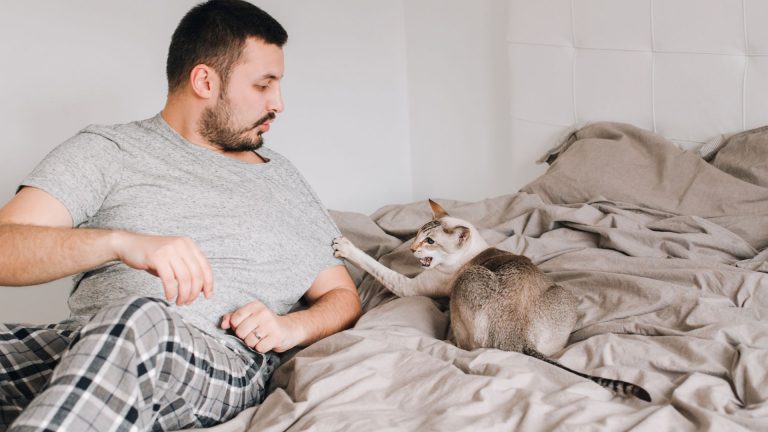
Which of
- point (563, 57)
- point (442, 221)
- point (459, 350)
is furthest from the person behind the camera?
point (563, 57)

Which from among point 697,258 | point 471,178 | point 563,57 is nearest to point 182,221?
point 697,258

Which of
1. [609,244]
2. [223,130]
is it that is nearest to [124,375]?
[223,130]

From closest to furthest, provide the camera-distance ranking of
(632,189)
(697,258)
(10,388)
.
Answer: (10,388)
(697,258)
(632,189)

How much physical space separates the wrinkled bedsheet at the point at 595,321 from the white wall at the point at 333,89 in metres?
0.84

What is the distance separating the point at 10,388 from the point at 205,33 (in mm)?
840

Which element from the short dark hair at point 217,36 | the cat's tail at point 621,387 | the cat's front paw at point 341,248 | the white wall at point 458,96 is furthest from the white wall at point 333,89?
the cat's tail at point 621,387

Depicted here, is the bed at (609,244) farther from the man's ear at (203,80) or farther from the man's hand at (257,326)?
the man's ear at (203,80)

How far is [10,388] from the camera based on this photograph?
4.26ft

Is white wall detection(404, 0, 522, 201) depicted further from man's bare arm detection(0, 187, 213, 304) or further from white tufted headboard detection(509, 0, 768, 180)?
man's bare arm detection(0, 187, 213, 304)

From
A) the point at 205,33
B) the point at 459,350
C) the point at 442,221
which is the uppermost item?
the point at 205,33

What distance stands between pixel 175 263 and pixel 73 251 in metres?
0.22

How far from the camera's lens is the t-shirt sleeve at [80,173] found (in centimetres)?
142

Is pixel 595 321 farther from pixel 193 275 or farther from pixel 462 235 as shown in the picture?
pixel 193 275

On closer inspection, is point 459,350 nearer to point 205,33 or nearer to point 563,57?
point 205,33
